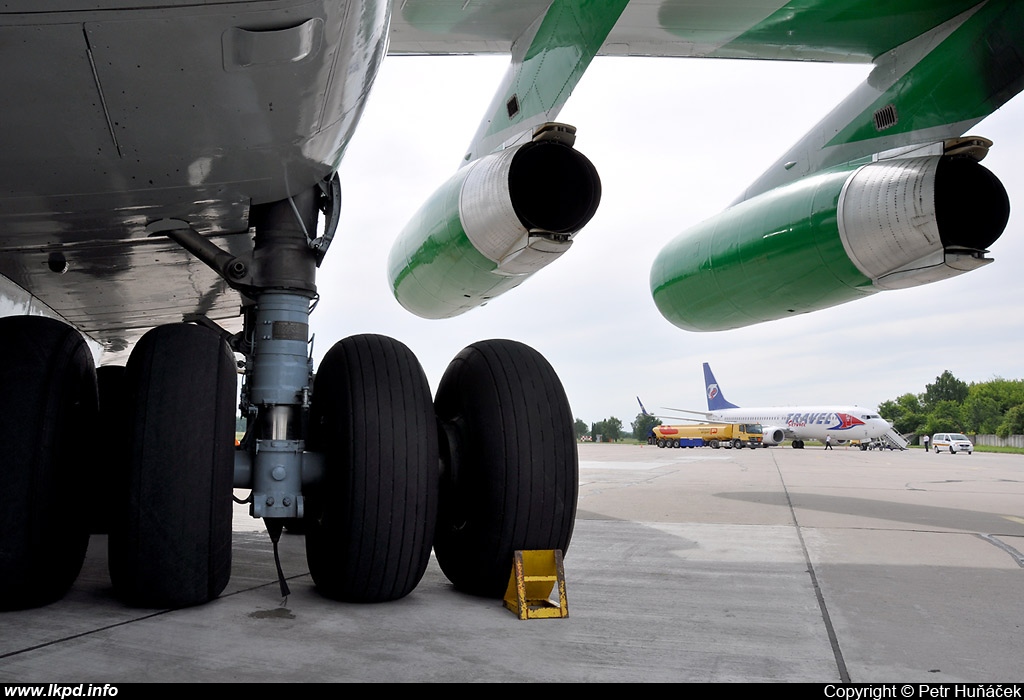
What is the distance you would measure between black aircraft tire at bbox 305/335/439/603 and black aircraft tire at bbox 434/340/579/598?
0.23 m

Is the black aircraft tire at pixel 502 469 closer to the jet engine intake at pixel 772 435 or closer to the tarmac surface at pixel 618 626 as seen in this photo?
the tarmac surface at pixel 618 626

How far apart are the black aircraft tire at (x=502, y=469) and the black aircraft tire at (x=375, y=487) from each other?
23cm

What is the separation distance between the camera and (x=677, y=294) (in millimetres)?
6867

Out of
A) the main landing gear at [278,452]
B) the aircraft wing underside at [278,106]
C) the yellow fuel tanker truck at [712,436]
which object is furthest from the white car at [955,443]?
the main landing gear at [278,452]

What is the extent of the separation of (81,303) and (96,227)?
2.13 metres

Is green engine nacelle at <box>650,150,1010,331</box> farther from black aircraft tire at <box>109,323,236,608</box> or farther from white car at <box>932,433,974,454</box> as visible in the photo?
white car at <box>932,433,974,454</box>

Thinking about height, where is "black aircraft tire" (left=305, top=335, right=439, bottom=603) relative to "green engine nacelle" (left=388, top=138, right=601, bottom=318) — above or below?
below

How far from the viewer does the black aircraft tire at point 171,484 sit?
2674mm

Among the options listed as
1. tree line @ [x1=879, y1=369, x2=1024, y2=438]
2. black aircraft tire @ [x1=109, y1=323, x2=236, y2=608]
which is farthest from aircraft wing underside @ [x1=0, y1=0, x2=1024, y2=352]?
tree line @ [x1=879, y1=369, x2=1024, y2=438]

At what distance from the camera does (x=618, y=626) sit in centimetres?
258

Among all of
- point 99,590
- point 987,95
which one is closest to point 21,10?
point 99,590

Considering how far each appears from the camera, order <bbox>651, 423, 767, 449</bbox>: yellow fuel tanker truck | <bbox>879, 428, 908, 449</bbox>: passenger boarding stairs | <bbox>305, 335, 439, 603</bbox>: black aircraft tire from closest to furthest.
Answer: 1. <bbox>305, 335, 439, 603</bbox>: black aircraft tire
2. <bbox>879, 428, 908, 449</bbox>: passenger boarding stairs
3. <bbox>651, 423, 767, 449</bbox>: yellow fuel tanker truck

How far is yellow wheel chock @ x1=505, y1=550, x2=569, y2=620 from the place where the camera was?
273cm

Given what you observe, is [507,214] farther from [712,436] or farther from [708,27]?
[712,436]
